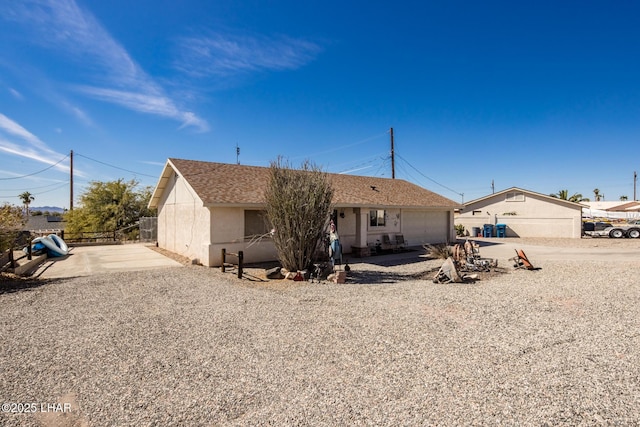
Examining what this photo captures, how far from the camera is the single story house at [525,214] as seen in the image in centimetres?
2475

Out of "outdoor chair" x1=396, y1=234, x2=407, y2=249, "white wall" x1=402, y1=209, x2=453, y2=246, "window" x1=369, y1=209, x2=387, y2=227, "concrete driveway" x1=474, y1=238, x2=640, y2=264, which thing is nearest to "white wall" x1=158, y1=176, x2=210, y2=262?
"window" x1=369, y1=209, x2=387, y2=227

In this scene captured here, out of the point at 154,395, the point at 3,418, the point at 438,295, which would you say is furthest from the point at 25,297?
the point at 438,295

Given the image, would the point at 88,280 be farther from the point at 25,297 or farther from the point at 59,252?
the point at 59,252

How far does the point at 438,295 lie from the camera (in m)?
8.44

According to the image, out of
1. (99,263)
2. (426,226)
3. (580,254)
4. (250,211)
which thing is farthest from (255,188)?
(580,254)

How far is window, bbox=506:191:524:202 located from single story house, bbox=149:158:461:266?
7386mm

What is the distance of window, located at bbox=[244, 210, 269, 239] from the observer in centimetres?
1367

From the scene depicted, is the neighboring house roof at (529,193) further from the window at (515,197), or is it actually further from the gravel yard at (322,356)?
the gravel yard at (322,356)

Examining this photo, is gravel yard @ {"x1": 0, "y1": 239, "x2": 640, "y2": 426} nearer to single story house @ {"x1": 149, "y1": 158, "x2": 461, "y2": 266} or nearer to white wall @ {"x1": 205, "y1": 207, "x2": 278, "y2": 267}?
white wall @ {"x1": 205, "y1": 207, "x2": 278, "y2": 267}

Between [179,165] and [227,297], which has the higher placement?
[179,165]

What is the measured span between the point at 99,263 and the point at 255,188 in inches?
274

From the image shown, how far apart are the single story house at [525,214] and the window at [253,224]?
16.7 m

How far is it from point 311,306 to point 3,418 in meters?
5.13

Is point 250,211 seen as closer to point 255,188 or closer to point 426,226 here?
point 255,188
